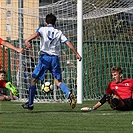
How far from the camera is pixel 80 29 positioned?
16.1 metres

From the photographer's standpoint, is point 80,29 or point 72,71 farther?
point 72,71

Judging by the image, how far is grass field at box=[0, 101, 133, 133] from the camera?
9039mm

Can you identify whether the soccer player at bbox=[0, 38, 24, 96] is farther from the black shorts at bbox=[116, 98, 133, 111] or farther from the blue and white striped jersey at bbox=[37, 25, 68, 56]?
the black shorts at bbox=[116, 98, 133, 111]

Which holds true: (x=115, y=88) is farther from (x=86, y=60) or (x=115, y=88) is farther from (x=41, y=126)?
(x=86, y=60)

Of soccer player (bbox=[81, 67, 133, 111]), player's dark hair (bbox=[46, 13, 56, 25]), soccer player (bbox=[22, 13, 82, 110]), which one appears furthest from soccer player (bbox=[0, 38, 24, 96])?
soccer player (bbox=[81, 67, 133, 111])

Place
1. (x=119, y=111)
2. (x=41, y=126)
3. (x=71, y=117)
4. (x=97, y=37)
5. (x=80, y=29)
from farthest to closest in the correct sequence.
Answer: (x=97, y=37) → (x=80, y=29) → (x=119, y=111) → (x=71, y=117) → (x=41, y=126)

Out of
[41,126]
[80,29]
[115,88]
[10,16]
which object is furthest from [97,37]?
[41,126]

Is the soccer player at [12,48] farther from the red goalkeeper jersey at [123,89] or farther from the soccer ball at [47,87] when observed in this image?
the soccer ball at [47,87]

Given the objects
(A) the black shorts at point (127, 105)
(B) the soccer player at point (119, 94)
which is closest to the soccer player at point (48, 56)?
(B) the soccer player at point (119, 94)

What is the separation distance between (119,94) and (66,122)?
297cm

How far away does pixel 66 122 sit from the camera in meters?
10.2

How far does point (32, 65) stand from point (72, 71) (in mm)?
1157

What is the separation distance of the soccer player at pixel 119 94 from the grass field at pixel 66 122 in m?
0.25

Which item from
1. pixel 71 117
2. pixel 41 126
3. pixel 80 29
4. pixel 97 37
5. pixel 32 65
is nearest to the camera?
pixel 41 126
